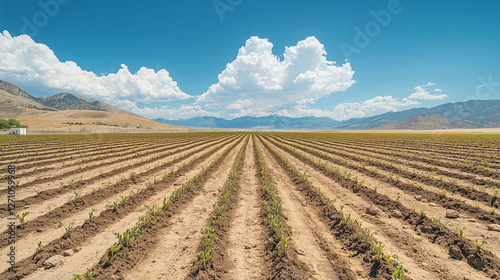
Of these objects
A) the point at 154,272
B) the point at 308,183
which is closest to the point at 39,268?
the point at 154,272

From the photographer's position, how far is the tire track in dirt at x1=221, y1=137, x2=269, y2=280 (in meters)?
4.63

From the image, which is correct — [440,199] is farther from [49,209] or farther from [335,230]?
[49,209]

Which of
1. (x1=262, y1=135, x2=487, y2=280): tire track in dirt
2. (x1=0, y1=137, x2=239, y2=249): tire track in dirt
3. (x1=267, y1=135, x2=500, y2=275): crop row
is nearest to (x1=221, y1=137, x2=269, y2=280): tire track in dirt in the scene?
(x1=262, y1=135, x2=487, y2=280): tire track in dirt

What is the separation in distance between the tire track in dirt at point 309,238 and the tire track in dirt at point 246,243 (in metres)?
0.92

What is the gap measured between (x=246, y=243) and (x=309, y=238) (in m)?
1.67

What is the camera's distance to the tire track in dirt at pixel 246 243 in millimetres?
4629

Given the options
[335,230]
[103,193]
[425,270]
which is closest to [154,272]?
[335,230]

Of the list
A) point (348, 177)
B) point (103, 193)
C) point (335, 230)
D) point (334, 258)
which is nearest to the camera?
point (334, 258)

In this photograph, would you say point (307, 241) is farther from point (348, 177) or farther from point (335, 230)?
point (348, 177)

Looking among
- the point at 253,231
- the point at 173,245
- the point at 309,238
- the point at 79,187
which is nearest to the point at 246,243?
the point at 253,231

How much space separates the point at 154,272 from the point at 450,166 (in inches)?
698

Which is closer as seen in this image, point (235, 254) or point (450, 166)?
point (235, 254)

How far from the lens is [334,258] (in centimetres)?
499

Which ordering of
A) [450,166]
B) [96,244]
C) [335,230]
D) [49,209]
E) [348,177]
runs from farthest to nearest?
[450,166]
[348,177]
[49,209]
[335,230]
[96,244]
